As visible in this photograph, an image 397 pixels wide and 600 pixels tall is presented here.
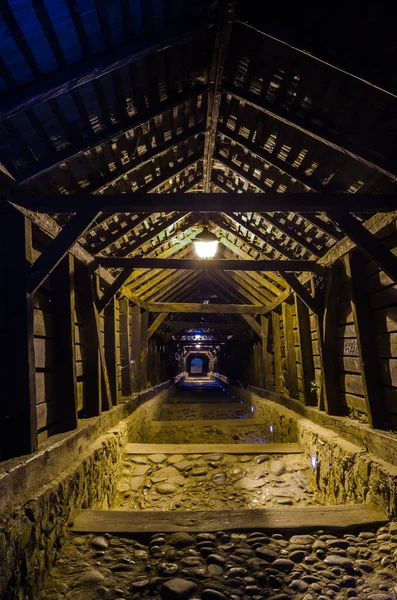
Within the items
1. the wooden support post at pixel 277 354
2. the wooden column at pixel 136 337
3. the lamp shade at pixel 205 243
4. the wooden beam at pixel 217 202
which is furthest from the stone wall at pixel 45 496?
the wooden support post at pixel 277 354

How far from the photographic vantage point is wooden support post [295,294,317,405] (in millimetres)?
6742

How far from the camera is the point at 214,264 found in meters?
6.16

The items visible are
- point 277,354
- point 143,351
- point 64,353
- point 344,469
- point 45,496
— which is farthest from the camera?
point 143,351

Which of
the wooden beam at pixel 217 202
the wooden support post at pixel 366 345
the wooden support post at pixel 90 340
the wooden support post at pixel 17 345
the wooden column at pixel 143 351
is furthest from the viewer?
the wooden column at pixel 143 351

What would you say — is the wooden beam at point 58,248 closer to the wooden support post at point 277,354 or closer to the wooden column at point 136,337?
the wooden column at point 136,337

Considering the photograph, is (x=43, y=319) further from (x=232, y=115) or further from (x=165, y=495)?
(x=232, y=115)

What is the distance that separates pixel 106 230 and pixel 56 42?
3.47 metres

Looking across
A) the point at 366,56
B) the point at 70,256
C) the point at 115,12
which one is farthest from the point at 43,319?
the point at 366,56

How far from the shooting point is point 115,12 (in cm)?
239

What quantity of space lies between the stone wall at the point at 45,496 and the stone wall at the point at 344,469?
9.55 ft

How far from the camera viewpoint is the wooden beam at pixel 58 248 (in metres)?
3.42

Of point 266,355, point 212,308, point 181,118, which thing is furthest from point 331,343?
point 212,308

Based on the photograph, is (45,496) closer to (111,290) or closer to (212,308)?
(111,290)

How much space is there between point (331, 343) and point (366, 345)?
1249 mm
